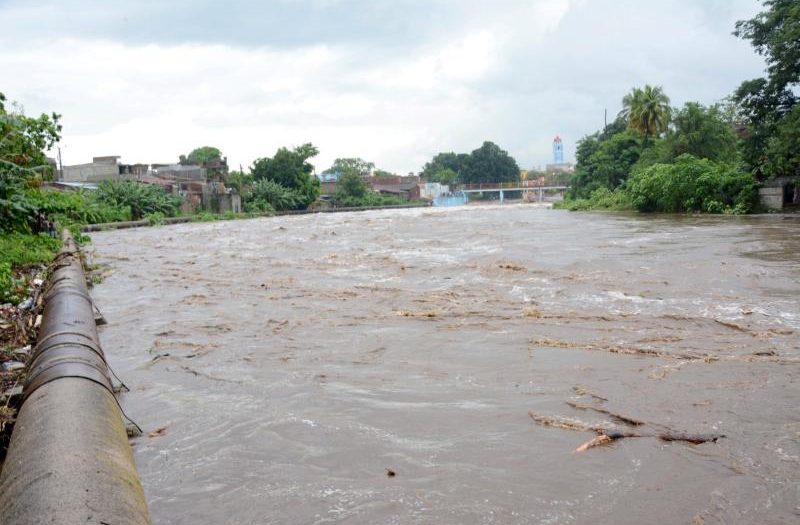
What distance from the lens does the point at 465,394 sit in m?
4.68

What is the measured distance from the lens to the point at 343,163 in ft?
272

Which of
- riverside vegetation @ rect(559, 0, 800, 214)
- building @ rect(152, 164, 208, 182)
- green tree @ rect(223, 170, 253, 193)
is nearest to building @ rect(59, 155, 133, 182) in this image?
building @ rect(152, 164, 208, 182)

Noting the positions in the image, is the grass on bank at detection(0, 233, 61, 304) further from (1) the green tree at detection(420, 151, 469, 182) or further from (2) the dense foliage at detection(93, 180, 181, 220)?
(1) the green tree at detection(420, 151, 469, 182)

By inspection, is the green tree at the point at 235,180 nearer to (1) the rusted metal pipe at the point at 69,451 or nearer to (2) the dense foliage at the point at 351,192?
(2) the dense foliage at the point at 351,192

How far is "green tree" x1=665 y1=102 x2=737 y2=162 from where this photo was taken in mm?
33531

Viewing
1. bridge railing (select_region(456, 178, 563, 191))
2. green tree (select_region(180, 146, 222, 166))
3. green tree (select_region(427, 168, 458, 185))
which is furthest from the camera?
green tree (select_region(427, 168, 458, 185))

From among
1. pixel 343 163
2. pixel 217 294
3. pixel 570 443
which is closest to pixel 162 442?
pixel 570 443

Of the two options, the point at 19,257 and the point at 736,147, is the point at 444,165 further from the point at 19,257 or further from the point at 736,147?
the point at 19,257

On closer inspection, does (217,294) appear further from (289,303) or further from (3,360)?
(3,360)

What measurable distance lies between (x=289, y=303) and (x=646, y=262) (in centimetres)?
694

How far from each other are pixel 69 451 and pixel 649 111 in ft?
158

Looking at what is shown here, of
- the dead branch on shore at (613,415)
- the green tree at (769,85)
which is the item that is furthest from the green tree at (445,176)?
the dead branch on shore at (613,415)

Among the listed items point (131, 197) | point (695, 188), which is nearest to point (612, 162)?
point (695, 188)

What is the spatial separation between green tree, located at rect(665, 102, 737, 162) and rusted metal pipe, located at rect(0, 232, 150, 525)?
34808mm
